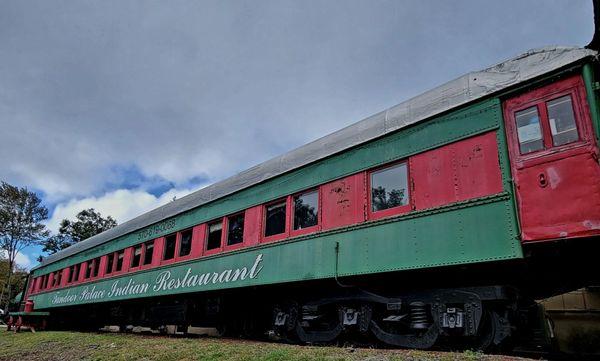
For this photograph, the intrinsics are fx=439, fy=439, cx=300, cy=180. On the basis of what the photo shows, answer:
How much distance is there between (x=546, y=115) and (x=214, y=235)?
21.6 feet

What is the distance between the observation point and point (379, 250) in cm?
569

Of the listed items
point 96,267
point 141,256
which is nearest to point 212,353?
point 141,256

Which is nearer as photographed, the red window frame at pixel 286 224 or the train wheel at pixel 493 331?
the train wheel at pixel 493 331

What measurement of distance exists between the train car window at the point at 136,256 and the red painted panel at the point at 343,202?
23.6ft

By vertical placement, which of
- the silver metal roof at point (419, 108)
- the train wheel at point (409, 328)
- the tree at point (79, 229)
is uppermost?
the tree at point (79, 229)

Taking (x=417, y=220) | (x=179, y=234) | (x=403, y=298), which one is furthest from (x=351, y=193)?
(x=179, y=234)

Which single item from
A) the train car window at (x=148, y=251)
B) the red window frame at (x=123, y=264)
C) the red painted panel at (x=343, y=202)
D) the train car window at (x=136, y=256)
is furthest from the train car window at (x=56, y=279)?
the red painted panel at (x=343, y=202)

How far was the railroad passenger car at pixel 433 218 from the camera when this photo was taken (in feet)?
14.5

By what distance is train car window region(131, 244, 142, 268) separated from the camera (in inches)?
472

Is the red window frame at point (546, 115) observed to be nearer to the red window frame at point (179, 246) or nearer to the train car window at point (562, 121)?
the train car window at point (562, 121)

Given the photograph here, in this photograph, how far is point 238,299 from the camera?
909cm

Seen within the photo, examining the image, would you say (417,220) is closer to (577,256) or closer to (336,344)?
(577,256)

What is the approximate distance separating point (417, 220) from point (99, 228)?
4943cm

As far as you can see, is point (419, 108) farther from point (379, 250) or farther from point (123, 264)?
point (123, 264)
